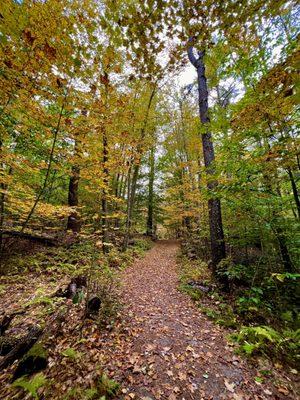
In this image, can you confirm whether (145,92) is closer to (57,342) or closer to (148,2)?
(148,2)

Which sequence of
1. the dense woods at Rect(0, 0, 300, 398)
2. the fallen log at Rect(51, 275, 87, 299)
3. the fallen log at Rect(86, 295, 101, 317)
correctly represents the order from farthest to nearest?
the fallen log at Rect(51, 275, 87, 299)
the fallen log at Rect(86, 295, 101, 317)
the dense woods at Rect(0, 0, 300, 398)

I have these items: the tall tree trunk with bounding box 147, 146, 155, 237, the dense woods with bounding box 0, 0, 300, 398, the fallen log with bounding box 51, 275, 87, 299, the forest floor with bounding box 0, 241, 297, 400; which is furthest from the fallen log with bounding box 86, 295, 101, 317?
the tall tree trunk with bounding box 147, 146, 155, 237

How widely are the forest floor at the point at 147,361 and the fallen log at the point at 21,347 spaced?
0.39ft

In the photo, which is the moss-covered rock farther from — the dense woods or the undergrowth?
the undergrowth

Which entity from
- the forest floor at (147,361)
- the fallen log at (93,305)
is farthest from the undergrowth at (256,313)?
the fallen log at (93,305)

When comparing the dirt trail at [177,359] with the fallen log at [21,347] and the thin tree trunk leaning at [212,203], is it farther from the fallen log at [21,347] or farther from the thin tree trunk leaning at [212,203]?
the thin tree trunk leaning at [212,203]

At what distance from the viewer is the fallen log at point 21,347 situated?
2623 millimetres

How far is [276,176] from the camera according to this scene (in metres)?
4.25

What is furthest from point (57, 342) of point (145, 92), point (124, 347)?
point (145, 92)

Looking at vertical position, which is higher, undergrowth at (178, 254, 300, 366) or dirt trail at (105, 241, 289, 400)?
undergrowth at (178, 254, 300, 366)

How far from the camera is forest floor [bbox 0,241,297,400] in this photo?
2369 millimetres

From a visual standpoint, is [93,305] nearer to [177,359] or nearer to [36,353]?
[36,353]

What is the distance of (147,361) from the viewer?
114 inches

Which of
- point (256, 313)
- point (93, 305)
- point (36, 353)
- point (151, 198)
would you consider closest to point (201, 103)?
point (256, 313)
